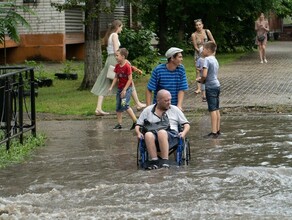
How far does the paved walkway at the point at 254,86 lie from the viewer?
54.1 ft

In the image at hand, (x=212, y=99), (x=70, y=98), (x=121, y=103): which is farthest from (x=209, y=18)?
(x=212, y=99)

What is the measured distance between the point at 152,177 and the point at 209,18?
26766mm

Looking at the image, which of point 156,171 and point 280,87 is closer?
point 156,171

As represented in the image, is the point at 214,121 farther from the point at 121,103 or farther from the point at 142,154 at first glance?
the point at 142,154

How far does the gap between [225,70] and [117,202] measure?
18.0 meters

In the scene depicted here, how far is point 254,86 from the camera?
65.1 ft

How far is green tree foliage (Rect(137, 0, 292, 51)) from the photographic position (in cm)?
3438

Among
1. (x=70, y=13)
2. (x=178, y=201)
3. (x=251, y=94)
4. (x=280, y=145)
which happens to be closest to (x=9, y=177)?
(x=178, y=201)

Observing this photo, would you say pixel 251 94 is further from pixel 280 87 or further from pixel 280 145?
pixel 280 145

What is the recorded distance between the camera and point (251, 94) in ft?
59.2

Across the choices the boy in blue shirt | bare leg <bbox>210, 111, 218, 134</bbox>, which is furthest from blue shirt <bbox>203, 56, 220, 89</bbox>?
bare leg <bbox>210, 111, 218, 134</bbox>

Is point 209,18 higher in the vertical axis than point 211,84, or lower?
higher

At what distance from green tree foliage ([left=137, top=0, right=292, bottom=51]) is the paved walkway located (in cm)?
Answer: 622

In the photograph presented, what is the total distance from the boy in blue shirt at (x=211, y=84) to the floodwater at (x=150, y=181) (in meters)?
0.28
